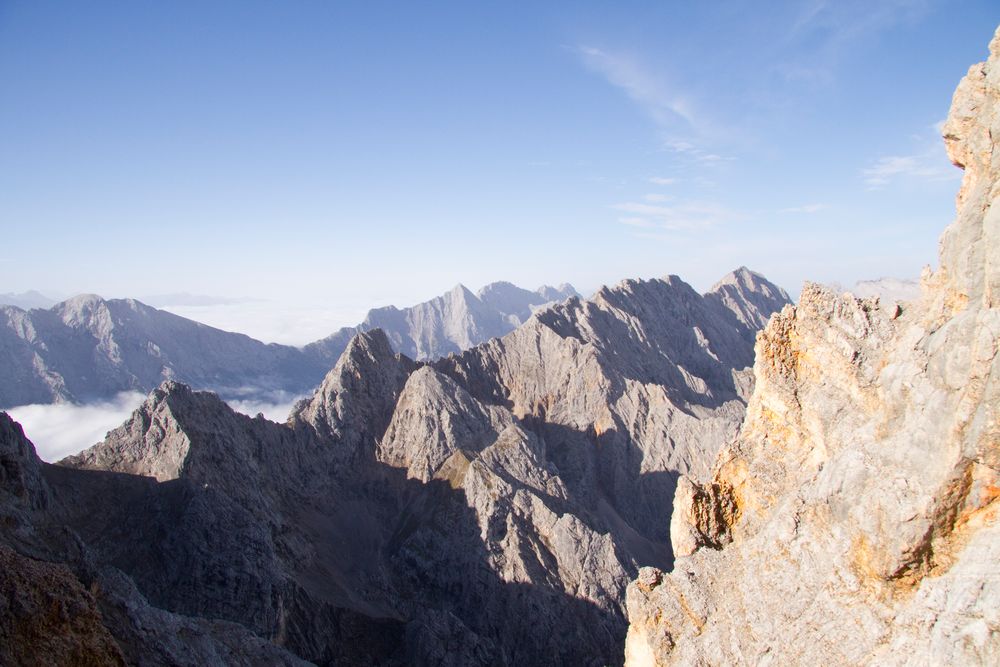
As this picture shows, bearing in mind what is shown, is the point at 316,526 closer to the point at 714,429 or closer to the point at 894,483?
the point at 714,429

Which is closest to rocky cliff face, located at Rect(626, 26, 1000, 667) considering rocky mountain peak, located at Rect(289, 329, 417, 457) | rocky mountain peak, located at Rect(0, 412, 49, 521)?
rocky mountain peak, located at Rect(0, 412, 49, 521)

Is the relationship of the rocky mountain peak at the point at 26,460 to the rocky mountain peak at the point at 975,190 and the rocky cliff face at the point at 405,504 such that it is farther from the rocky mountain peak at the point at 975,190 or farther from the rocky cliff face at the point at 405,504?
the rocky mountain peak at the point at 975,190

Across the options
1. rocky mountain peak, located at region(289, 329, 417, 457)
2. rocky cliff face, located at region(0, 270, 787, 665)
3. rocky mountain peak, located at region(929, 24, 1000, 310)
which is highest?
rocky mountain peak, located at region(929, 24, 1000, 310)

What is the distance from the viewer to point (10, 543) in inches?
1382

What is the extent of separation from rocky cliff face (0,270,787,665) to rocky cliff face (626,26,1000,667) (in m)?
32.6

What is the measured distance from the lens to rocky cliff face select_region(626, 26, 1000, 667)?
55.4ft

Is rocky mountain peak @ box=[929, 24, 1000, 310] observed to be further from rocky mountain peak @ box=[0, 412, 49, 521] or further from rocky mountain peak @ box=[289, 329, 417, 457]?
rocky mountain peak @ box=[289, 329, 417, 457]

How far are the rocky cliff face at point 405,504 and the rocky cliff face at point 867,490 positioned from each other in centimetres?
3255

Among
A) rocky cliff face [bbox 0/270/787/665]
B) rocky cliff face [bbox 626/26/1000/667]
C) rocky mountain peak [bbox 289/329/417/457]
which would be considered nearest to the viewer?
rocky cliff face [bbox 626/26/1000/667]

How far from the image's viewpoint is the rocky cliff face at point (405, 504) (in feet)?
214

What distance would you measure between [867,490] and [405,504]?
90640mm

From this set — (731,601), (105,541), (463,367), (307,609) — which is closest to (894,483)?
(731,601)

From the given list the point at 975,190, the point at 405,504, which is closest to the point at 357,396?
the point at 405,504

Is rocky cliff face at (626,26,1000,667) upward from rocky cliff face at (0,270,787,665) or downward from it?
upward
